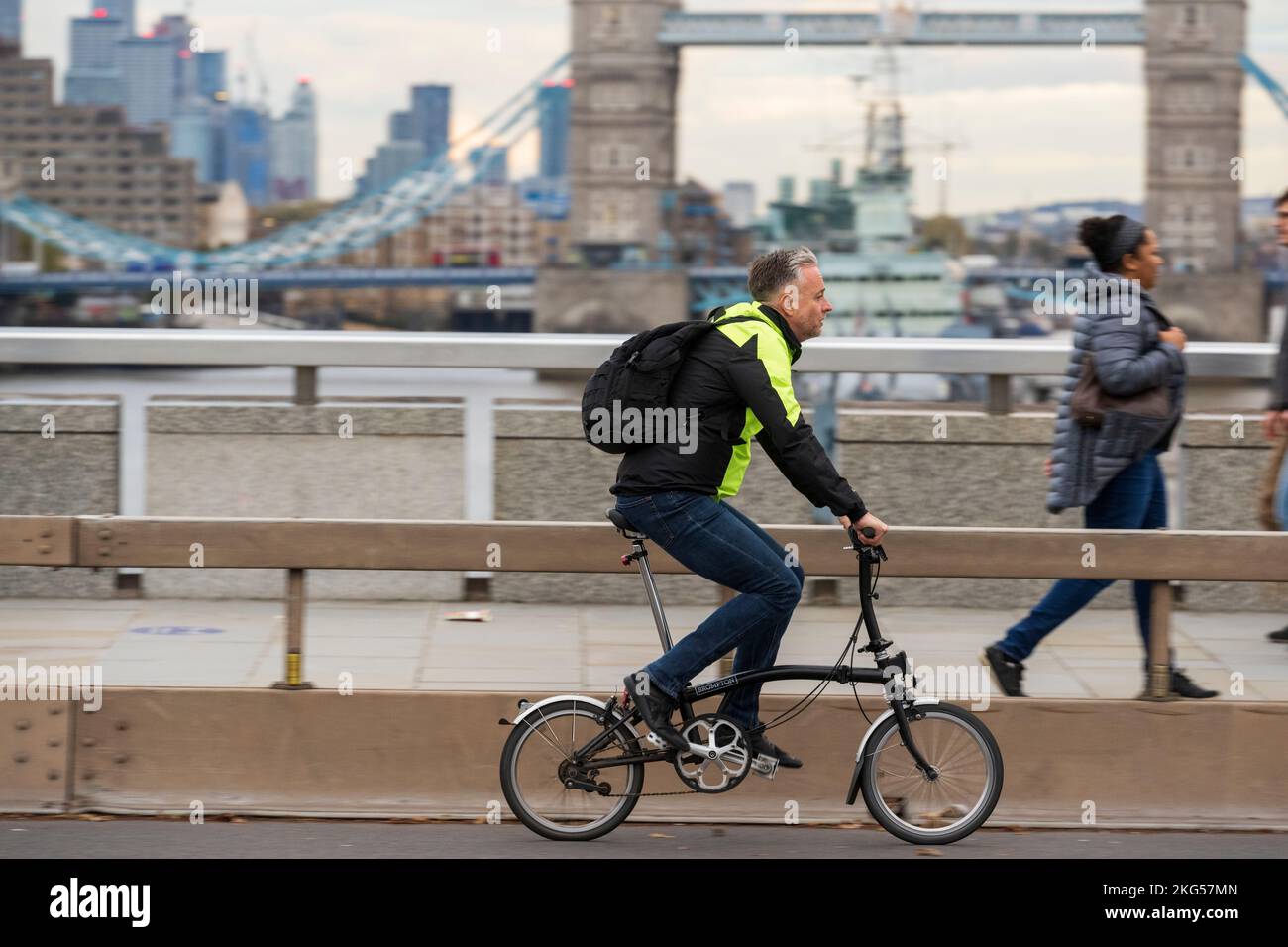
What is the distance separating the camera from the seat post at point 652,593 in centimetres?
462

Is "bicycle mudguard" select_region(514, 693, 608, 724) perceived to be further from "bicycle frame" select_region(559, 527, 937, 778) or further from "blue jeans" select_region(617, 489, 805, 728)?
"blue jeans" select_region(617, 489, 805, 728)

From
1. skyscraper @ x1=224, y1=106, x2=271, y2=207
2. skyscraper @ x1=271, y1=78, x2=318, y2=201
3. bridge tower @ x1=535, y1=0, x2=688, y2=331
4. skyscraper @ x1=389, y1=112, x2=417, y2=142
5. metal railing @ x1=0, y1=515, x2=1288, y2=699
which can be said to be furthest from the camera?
skyscraper @ x1=389, y1=112, x2=417, y2=142

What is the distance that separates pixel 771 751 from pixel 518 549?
88 cm

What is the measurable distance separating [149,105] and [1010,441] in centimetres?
7088

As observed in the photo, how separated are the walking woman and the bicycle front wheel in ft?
2.42

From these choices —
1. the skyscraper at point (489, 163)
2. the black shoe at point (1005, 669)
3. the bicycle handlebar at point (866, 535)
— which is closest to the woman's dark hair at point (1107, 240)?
the black shoe at point (1005, 669)

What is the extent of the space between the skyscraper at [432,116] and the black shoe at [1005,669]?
219 feet

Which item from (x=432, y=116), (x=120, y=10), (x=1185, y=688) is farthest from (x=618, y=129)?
(x=1185, y=688)

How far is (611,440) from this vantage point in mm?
4406

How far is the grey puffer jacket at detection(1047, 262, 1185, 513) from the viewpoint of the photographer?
18.0 feet

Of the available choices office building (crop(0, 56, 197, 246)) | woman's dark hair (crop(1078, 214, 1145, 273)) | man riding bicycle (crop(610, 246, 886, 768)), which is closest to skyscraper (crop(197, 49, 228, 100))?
office building (crop(0, 56, 197, 246))

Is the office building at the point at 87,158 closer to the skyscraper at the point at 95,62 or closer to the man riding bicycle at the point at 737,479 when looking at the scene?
the skyscraper at the point at 95,62

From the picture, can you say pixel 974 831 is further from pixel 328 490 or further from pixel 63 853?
pixel 328 490

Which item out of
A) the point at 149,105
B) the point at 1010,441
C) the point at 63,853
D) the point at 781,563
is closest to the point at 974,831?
the point at 781,563
